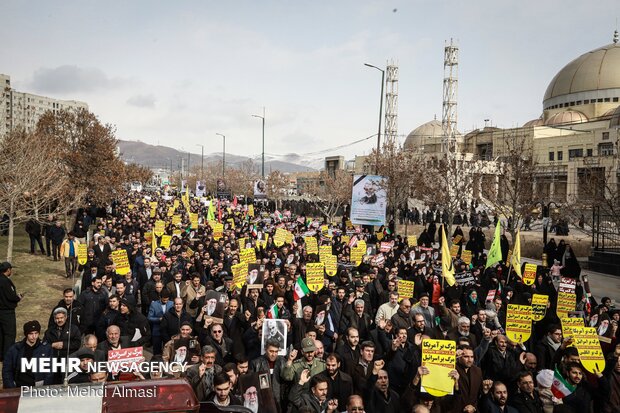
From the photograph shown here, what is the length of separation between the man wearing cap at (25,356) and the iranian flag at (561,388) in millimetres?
6006

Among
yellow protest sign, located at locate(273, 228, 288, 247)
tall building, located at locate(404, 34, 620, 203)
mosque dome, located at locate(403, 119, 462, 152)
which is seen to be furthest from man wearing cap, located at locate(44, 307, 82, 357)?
mosque dome, located at locate(403, 119, 462, 152)

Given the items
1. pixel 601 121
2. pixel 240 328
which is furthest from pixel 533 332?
pixel 601 121

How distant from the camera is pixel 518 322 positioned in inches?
312

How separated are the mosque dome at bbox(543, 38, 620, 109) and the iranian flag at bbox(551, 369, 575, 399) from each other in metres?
73.7

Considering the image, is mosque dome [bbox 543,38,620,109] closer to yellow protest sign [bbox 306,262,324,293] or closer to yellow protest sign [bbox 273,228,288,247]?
yellow protest sign [bbox 273,228,288,247]

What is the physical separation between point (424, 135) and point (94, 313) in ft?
261

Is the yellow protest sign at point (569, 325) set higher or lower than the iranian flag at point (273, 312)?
higher

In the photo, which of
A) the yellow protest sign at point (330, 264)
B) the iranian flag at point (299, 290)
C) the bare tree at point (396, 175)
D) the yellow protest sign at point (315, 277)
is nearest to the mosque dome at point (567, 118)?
the bare tree at point (396, 175)

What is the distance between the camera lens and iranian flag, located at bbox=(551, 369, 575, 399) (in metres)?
5.68

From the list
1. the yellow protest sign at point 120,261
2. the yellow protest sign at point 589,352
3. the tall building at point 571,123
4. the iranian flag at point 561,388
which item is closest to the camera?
the iranian flag at point 561,388

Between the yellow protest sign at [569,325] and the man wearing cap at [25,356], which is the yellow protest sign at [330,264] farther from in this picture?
the man wearing cap at [25,356]

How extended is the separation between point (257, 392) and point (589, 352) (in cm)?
425

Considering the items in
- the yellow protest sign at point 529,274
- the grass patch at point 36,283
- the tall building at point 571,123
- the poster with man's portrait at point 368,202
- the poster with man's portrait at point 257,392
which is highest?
the tall building at point 571,123

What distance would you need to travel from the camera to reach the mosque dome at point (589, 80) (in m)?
67.8
